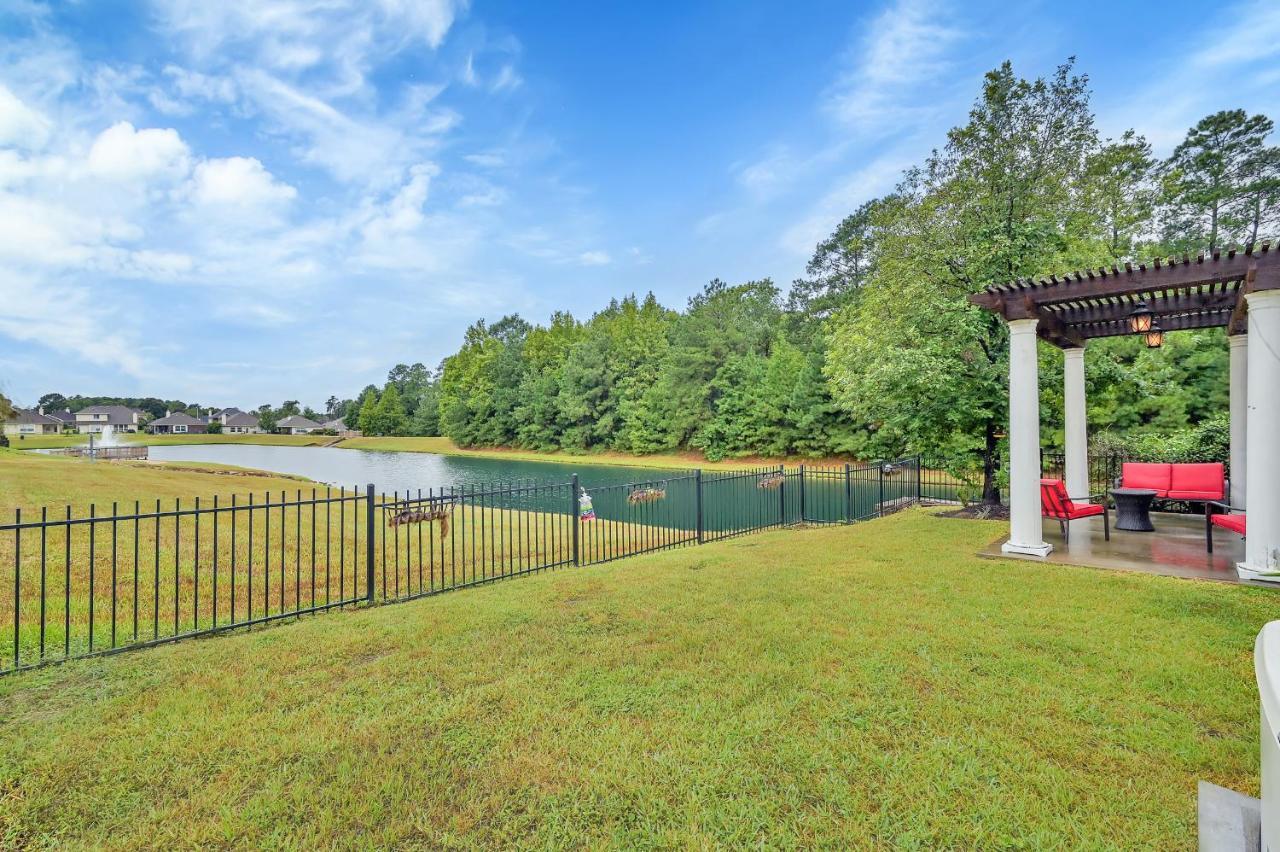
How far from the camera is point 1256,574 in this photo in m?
4.97

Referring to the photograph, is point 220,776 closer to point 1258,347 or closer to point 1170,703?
point 1170,703

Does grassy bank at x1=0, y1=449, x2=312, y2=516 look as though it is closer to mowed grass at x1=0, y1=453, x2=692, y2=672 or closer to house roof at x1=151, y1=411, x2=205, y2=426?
mowed grass at x1=0, y1=453, x2=692, y2=672

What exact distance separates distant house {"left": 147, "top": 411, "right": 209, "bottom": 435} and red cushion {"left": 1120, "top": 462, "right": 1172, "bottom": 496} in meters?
110

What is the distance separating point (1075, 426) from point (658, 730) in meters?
8.58

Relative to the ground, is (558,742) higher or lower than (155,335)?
lower

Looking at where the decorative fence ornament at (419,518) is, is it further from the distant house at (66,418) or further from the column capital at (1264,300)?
the distant house at (66,418)

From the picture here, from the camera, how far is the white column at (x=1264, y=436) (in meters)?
4.98

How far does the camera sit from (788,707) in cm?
280

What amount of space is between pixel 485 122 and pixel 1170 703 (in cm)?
1585

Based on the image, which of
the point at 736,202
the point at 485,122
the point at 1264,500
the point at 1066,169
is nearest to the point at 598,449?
the point at 736,202

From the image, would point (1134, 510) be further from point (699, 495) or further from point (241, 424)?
point (241, 424)

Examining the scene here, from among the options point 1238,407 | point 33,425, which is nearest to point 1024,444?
point 1238,407

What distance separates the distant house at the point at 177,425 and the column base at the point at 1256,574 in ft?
364

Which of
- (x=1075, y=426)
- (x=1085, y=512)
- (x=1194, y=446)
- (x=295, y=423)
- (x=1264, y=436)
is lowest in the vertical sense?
(x=1085, y=512)
